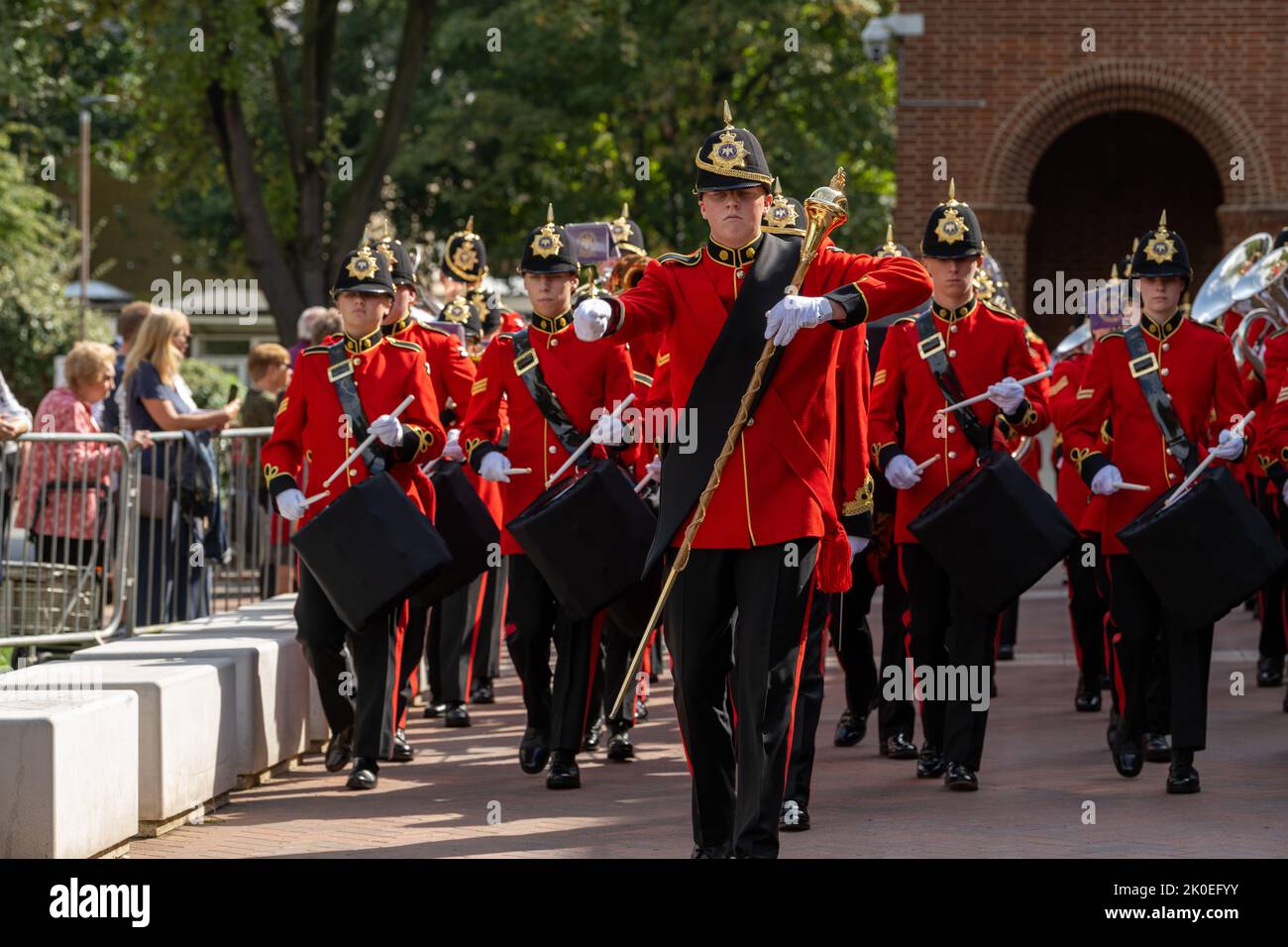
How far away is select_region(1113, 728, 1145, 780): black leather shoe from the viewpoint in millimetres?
8695

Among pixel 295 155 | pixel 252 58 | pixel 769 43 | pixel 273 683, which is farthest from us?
pixel 769 43

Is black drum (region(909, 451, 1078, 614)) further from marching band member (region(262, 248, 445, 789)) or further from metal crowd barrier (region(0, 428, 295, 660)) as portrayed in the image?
metal crowd barrier (region(0, 428, 295, 660))

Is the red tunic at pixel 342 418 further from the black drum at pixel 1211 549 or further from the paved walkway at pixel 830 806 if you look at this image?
the black drum at pixel 1211 549

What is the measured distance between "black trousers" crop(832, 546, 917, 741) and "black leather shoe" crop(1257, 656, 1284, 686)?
3032mm

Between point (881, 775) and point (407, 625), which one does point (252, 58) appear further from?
point (881, 775)

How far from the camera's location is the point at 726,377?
257 inches

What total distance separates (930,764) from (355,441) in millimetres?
2650

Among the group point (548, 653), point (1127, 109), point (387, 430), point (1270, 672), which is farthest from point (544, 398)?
point (1127, 109)

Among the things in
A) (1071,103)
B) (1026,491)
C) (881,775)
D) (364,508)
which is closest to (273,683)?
(364,508)

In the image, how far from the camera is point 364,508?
8.58m

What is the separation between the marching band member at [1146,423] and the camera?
8.50 meters

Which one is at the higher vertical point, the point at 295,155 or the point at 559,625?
the point at 295,155

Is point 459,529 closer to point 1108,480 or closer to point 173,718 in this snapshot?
point 173,718
